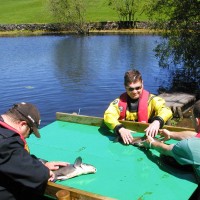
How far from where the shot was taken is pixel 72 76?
825 inches

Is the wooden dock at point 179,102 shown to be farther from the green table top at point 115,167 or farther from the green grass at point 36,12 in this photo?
the green grass at point 36,12

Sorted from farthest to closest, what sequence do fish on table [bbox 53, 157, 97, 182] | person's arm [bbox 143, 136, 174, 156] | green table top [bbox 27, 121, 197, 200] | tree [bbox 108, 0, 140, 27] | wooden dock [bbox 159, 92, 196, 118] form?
tree [bbox 108, 0, 140, 27] < wooden dock [bbox 159, 92, 196, 118] < person's arm [bbox 143, 136, 174, 156] < fish on table [bbox 53, 157, 97, 182] < green table top [bbox 27, 121, 197, 200]

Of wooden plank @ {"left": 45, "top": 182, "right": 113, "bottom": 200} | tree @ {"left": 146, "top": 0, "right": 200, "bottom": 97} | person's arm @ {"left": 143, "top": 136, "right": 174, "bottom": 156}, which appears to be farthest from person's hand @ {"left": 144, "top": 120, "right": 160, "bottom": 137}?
tree @ {"left": 146, "top": 0, "right": 200, "bottom": 97}

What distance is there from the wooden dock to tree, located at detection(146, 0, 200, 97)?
240 cm

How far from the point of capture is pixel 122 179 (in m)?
4.66

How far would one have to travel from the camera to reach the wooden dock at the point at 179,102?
11.4 metres

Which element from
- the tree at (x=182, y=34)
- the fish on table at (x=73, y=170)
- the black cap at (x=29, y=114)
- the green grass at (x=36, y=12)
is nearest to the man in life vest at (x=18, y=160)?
the black cap at (x=29, y=114)

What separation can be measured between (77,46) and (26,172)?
3148cm

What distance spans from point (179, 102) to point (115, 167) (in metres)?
7.66

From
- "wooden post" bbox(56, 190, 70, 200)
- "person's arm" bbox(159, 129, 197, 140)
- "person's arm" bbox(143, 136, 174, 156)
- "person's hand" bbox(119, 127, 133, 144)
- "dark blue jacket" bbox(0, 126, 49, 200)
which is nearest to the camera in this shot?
"dark blue jacket" bbox(0, 126, 49, 200)

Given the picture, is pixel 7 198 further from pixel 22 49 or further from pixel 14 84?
pixel 22 49

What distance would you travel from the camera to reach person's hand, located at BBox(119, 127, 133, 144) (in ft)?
19.1

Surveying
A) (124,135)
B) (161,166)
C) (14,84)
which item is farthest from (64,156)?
(14,84)

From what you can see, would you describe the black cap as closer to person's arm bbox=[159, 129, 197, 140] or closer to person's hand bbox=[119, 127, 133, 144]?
person's hand bbox=[119, 127, 133, 144]
